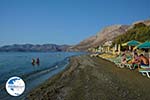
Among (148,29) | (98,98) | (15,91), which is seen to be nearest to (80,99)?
(98,98)

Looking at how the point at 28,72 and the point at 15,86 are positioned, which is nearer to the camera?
the point at 15,86

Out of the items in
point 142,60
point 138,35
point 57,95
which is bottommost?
point 57,95

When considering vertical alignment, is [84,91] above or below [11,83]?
below

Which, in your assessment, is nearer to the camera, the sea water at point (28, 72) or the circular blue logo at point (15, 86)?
the circular blue logo at point (15, 86)

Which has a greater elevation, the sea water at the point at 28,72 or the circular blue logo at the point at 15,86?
the circular blue logo at the point at 15,86

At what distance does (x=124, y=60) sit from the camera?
25.1 m

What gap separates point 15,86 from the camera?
4.48 m

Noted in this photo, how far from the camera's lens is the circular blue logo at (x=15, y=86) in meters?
4.40

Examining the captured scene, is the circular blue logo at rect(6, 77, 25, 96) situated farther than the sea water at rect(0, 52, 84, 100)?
No

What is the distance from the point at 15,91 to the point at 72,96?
712cm

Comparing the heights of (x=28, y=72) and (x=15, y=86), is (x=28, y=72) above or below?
below

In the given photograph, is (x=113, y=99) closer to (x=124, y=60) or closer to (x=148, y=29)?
(x=124, y=60)

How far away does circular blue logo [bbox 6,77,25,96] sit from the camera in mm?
4396

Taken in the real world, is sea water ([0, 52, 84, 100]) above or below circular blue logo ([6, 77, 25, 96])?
below
